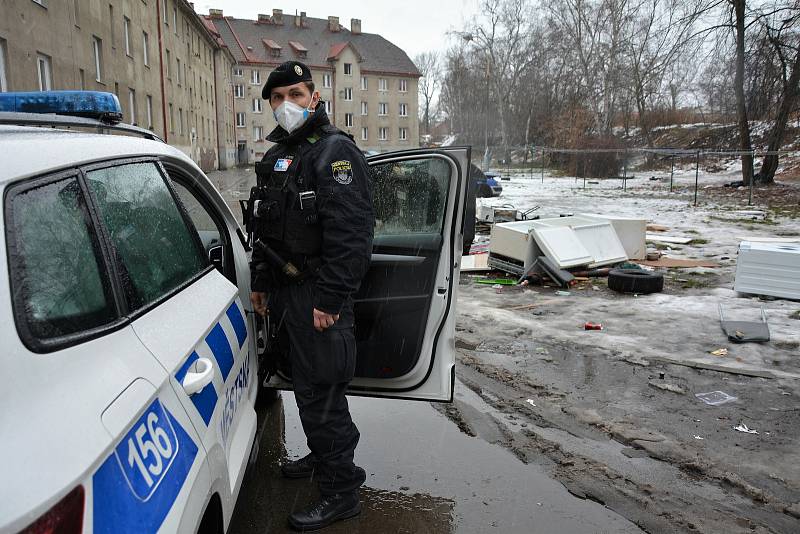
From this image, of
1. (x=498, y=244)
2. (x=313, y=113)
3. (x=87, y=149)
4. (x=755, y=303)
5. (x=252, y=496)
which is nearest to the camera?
(x=87, y=149)

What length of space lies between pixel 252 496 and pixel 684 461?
7.95ft

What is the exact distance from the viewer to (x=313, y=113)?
2781mm

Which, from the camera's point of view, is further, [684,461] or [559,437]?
[559,437]

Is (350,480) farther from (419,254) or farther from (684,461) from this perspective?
(684,461)

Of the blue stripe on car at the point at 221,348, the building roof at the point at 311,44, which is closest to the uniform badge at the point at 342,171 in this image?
the blue stripe on car at the point at 221,348

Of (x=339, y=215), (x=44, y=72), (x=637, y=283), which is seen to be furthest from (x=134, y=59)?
(x=339, y=215)

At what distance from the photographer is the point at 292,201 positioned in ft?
8.78

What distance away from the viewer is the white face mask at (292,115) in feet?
9.21

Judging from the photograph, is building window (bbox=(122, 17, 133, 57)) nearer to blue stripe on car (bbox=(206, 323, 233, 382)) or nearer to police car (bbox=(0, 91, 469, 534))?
police car (bbox=(0, 91, 469, 534))

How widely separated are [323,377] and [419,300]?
0.77m

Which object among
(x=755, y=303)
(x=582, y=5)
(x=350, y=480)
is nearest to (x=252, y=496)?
(x=350, y=480)

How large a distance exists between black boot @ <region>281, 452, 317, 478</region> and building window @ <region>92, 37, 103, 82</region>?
1990cm

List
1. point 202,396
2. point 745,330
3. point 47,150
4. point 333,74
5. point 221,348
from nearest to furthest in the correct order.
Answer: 1. point 47,150
2. point 202,396
3. point 221,348
4. point 745,330
5. point 333,74

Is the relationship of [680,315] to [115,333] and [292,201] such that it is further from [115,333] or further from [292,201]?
[115,333]
